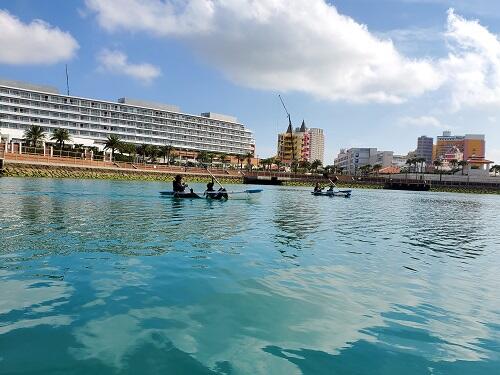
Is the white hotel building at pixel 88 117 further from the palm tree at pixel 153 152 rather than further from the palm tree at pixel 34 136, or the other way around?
the palm tree at pixel 153 152

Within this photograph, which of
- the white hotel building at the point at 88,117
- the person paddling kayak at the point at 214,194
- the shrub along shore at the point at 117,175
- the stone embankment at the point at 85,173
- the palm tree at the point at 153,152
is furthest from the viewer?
the palm tree at the point at 153,152

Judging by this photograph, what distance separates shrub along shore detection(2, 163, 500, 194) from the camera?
7852 centimetres

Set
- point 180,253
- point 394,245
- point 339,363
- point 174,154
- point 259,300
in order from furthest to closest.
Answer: point 174,154 < point 394,245 < point 180,253 < point 259,300 < point 339,363

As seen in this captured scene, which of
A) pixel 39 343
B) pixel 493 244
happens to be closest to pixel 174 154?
pixel 493 244

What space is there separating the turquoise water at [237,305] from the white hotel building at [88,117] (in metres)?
131

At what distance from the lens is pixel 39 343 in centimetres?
752

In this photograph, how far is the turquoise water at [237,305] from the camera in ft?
24.2

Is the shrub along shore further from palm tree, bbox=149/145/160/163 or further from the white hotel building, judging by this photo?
the white hotel building

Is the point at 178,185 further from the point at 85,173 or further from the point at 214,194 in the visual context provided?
the point at 85,173

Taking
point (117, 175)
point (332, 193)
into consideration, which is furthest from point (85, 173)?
point (332, 193)

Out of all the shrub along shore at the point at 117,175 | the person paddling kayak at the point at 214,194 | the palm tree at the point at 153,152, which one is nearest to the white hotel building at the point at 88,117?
the palm tree at the point at 153,152

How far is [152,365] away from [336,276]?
8.11m

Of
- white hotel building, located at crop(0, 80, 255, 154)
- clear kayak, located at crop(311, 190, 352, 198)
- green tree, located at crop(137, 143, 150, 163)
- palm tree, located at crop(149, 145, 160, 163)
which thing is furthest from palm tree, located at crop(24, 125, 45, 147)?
clear kayak, located at crop(311, 190, 352, 198)

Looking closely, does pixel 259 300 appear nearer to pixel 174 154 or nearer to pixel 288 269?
pixel 288 269
